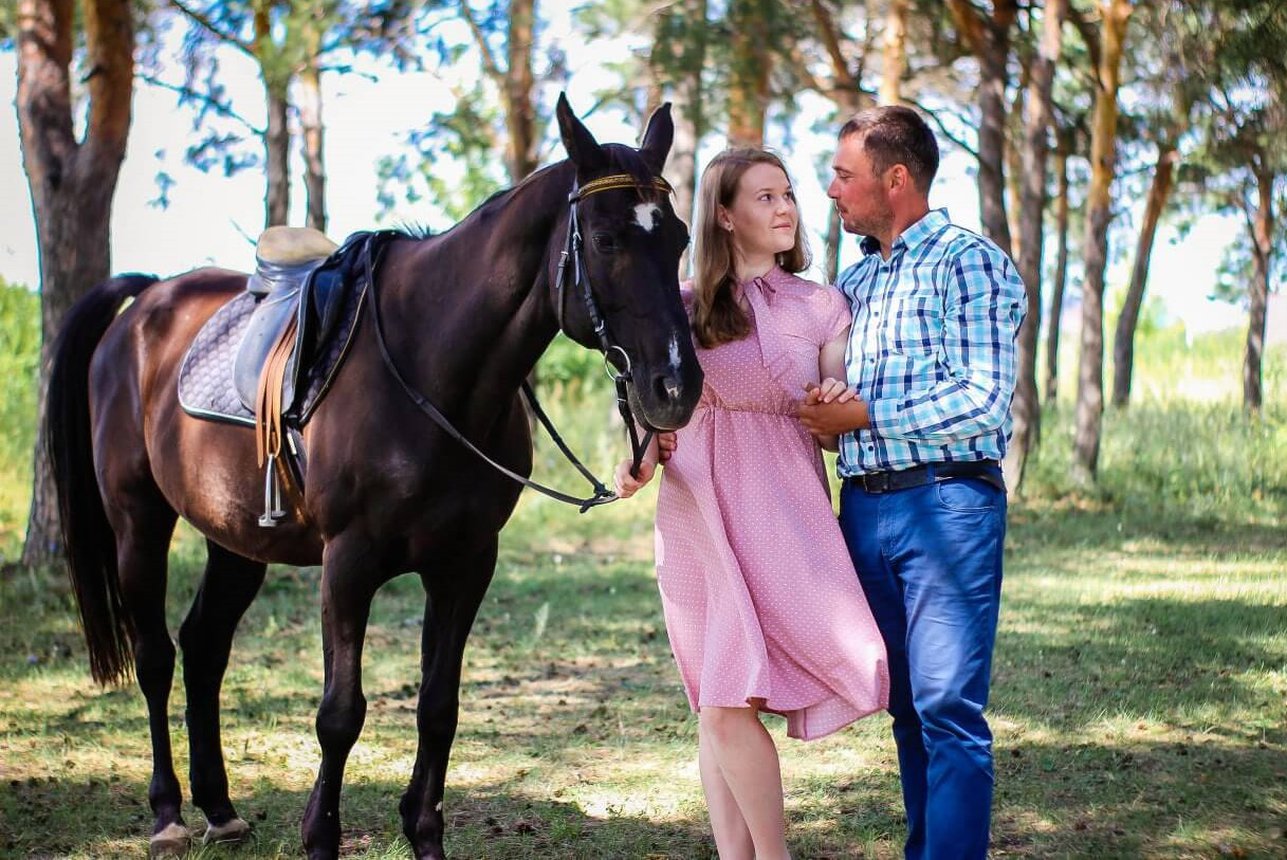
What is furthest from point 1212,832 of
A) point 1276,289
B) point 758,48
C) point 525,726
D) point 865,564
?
point 1276,289

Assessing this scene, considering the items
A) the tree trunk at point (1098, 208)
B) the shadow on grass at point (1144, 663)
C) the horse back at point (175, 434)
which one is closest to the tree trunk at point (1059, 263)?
the tree trunk at point (1098, 208)

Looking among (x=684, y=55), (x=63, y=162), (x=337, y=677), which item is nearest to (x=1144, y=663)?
(x=337, y=677)

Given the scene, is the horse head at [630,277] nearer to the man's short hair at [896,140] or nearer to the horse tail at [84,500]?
the man's short hair at [896,140]

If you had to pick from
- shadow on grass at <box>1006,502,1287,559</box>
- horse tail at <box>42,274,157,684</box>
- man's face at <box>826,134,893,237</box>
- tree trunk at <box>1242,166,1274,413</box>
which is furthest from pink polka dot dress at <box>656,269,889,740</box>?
tree trunk at <box>1242,166,1274,413</box>

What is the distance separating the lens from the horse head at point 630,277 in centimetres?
300

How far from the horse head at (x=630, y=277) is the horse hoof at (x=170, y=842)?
89.4 inches

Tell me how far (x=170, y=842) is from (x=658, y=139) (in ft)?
8.98

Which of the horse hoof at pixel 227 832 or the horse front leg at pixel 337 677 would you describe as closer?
the horse front leg at pixel 337 677

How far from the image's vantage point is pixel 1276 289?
21.6m

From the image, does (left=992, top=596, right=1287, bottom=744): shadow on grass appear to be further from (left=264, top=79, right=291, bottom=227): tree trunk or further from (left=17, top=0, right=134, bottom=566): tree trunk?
(left=264, top=79, right=291, bottom=227): tree trunk

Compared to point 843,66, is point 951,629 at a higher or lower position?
lower

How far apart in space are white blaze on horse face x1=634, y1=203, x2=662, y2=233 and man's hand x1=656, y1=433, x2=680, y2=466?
53 cm

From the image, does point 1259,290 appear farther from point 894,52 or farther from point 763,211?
point 763,211

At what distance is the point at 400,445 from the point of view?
11.7 ft
